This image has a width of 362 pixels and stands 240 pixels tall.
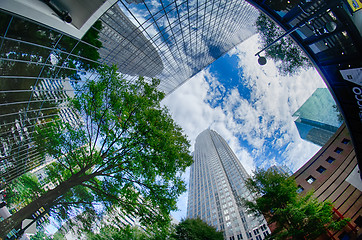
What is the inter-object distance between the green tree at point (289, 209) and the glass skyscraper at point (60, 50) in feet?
63.4

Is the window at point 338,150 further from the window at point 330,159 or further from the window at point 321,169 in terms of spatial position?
the window at point 321,169

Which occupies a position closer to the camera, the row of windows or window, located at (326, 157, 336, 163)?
the row of windows

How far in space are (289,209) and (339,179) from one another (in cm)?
1033

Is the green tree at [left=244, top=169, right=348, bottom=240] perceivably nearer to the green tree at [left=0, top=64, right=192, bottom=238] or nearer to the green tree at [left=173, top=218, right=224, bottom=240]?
the green tree at [left=173, top=218, right=224, bottom=240]

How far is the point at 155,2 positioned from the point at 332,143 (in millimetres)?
27063

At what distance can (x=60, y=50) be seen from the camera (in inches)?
424

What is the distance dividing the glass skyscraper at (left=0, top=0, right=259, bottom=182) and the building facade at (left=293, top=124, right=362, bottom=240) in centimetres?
2303

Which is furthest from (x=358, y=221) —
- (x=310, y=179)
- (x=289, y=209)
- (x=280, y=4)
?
(x=280, y=4)

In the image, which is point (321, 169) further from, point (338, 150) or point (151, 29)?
point (151, 29)

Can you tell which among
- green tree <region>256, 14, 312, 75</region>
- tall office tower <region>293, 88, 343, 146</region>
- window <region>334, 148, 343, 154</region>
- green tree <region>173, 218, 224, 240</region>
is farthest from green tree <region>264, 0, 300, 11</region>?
tall office tower <region>293, 88, 343, 146</region>

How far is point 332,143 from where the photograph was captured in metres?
18.8

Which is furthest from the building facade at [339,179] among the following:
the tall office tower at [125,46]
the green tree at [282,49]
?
the tall office tower at [125,46]

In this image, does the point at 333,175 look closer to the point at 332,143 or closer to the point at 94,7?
the point at 332,143

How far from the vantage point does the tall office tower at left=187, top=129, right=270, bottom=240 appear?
175ft
